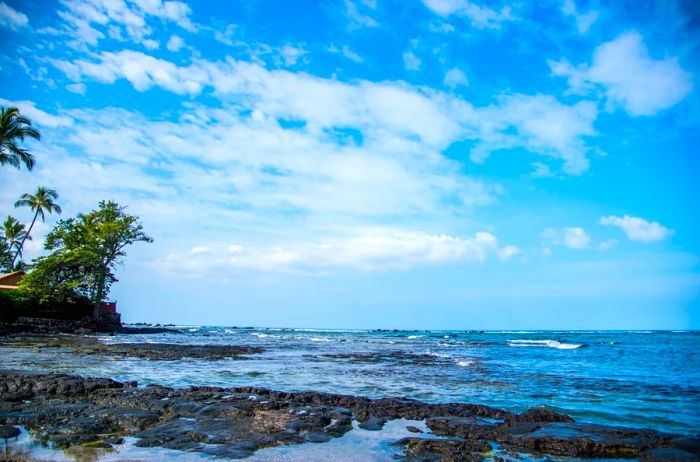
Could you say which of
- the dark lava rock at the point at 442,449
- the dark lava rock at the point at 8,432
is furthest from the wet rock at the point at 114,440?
the dark lava rock at the point at 442,449

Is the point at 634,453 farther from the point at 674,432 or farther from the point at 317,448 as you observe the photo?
the point at 317,448

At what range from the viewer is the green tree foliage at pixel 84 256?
125ft

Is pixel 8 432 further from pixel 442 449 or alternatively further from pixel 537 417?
pixel 537 417

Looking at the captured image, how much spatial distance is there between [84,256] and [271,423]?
39.4 meters

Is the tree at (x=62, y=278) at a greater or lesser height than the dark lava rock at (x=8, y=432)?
greater

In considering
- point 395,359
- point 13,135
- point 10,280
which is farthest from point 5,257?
point 395,359

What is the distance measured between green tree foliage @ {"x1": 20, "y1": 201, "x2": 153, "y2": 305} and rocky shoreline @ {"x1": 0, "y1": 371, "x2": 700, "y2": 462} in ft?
106

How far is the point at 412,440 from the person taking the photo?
7.34m

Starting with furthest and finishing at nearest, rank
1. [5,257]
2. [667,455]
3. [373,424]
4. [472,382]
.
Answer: [5,257] → [472,382] → [373,424] → [667,455]

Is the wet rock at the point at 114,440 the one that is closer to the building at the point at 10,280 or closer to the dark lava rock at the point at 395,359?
the dark lava rock at the point at 395,359

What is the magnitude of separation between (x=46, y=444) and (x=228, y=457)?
2832 millimetres

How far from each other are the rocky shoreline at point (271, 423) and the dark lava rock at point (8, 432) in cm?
28

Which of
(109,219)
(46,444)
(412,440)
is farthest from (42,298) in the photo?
(412,440)

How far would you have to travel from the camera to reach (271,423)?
26.7 ft
